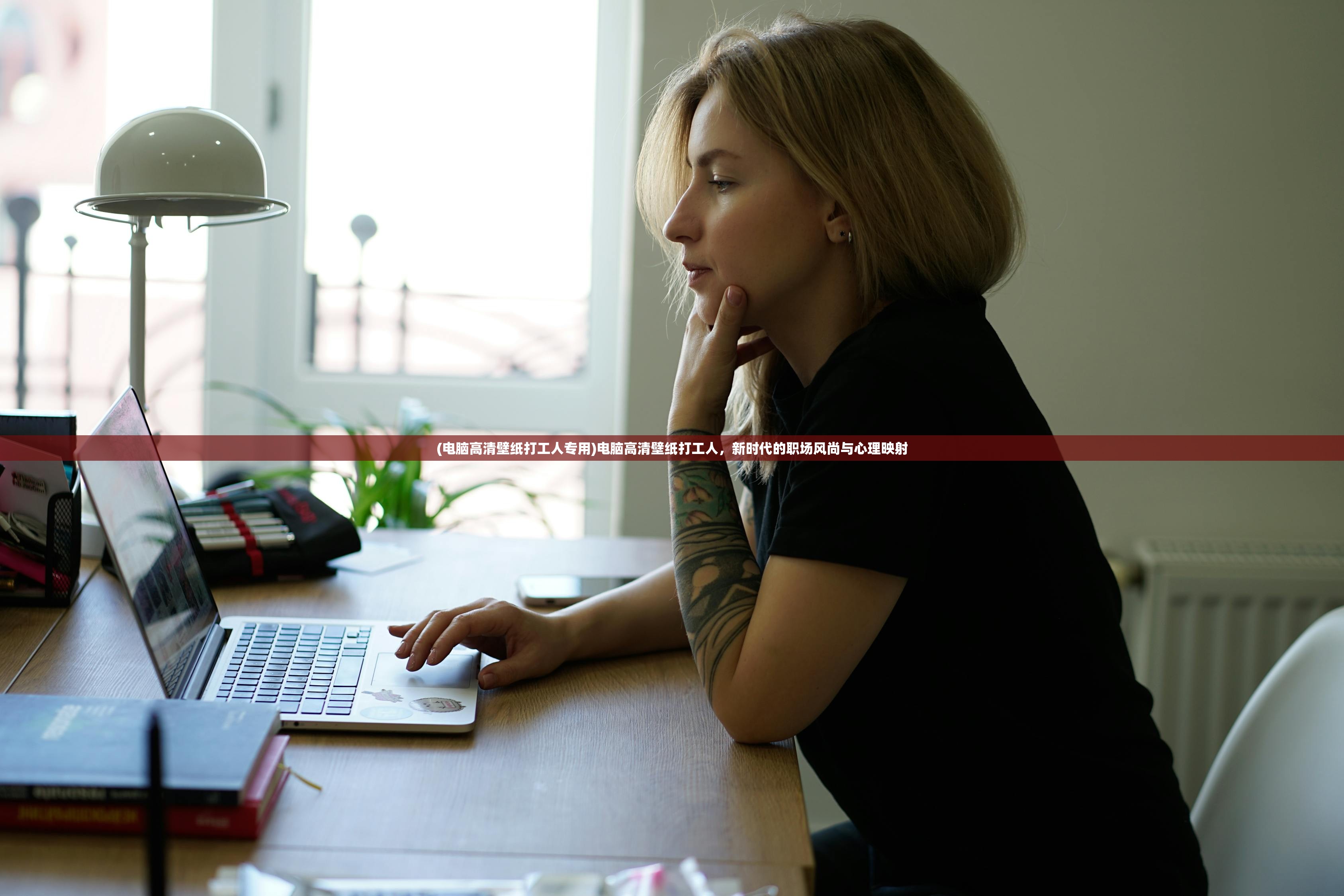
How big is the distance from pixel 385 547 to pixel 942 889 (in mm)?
847

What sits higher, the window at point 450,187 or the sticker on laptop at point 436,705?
the window at point 450,187

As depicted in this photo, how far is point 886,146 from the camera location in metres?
0.97

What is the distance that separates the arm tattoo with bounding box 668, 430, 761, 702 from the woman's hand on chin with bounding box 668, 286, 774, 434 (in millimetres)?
19

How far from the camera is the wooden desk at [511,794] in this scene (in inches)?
25.6

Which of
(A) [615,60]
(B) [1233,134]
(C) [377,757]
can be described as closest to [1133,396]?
(B) [1233,134]

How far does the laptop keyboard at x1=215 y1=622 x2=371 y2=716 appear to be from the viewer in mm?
873

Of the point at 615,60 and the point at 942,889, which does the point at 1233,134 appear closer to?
the point at 615,60

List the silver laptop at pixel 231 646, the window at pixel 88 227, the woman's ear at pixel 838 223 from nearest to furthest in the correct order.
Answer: the silver laptop at pixel 231 646 → the woman's ear at pixel 838 223 → the window at pixel 88 227

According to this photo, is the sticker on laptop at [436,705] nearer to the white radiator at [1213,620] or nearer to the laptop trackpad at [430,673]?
the laptop trackpad at [430,673]

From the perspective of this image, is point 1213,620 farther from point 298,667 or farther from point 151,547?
point 151,547

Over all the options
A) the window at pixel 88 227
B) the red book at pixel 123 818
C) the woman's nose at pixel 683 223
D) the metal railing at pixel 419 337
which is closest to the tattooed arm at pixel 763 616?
Result: the woman's nose at pixel 683 223

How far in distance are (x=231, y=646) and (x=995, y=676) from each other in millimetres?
679

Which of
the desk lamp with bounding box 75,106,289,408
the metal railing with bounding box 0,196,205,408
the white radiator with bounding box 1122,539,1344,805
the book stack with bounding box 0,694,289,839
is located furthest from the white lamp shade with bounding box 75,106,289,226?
the white radiator with bounding box 1122,539,1344,805

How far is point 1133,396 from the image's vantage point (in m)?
1.99
